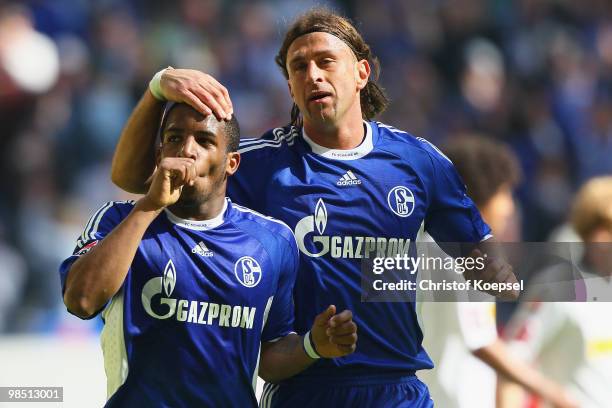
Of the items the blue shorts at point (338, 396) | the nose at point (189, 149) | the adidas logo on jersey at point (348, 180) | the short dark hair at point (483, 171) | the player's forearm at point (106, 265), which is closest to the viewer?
the player's forearm at point (106, 265)

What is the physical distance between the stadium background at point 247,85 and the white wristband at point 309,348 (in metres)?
5.60

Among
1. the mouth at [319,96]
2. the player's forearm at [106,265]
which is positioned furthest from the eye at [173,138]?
the mouth at [319,96]

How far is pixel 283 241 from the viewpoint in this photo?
4.56 meters

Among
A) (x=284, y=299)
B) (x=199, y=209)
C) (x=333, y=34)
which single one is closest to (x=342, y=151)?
(x=333, y=34)

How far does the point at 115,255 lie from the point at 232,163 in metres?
0.73

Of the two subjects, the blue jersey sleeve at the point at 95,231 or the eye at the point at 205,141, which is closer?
the blue jersey sleeve at the point at 95,231

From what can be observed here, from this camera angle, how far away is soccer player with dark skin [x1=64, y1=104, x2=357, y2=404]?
156 inches

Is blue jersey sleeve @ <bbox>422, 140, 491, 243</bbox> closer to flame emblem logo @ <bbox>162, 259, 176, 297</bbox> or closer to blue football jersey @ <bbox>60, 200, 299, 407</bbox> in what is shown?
blue football jersey @ <bbox>60, 200, 299, 407</bbox>

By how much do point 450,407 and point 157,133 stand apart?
2.50m

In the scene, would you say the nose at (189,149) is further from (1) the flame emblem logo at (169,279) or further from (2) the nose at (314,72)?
(2) the nose at (314,72)

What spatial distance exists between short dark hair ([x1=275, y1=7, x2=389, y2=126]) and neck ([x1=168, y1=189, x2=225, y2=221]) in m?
0.99

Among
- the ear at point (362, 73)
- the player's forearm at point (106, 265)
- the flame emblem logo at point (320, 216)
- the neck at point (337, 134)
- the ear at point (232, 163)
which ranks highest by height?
the ear at point (362, 73)

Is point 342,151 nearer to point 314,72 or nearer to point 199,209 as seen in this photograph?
point 314,72

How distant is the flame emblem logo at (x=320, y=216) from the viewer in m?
4.85
